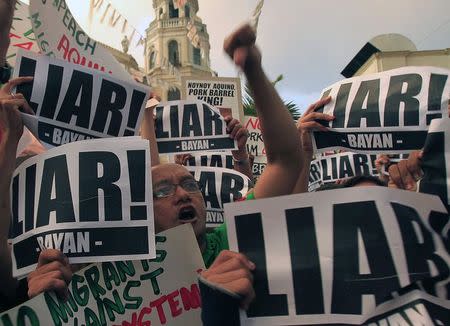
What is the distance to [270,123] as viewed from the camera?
235 cm

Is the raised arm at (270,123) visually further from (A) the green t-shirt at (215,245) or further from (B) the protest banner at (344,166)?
(B) the protest banner at (344,166)

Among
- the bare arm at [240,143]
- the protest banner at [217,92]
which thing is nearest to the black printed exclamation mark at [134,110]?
the bare arm at [240,143]

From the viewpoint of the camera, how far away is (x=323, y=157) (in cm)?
541

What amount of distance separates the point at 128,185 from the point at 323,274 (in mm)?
938

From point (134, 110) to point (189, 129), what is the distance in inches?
63.9

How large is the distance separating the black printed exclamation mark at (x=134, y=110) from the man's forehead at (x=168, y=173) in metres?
0.32

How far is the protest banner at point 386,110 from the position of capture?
2846 millimetres

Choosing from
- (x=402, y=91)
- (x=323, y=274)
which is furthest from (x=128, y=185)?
(x=402, y=91)

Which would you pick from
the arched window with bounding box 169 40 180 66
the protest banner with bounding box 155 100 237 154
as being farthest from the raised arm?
the arched window with bounding box 169 40 180 66

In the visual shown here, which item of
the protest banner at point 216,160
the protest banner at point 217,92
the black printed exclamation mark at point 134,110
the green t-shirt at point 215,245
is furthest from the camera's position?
the protest banner at point 217,92

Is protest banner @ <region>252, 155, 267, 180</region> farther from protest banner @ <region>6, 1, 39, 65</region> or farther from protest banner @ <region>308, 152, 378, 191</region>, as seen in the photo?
protest banner @ <region>6, 1, 39, 65</region>

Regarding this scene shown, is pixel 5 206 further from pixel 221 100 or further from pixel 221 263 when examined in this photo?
pixel 221 100

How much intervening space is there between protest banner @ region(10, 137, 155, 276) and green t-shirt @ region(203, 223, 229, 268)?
40 cm

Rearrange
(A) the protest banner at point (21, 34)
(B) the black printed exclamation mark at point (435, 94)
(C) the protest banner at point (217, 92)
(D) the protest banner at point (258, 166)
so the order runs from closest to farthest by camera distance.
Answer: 1. (B) the black printed exclamation mark at point (435, 94)
2. (A) the protest banner at point (21, 34)
3. (C) the protest banner at point (217, 92)
4. (D) the protest banner at point (258, 166)
